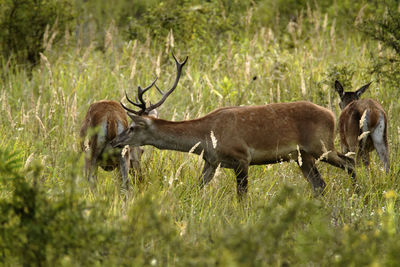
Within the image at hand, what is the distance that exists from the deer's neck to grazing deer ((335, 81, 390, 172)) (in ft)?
5.79

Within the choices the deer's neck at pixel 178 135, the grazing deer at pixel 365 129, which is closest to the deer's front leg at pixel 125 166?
the deer's neck at pixel 178 135

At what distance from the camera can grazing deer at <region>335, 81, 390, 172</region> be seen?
730 cm

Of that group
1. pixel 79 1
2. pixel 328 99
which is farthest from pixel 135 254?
pixel 79 1

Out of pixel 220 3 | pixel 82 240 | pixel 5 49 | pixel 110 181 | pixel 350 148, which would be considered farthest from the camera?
pixel 220 3

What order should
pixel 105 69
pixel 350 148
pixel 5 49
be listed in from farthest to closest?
pixel 5 49, pixel 105 69, pixel 350 148

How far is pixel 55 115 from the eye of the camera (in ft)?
28.0

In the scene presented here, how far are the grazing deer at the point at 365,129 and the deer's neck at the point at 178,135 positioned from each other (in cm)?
176

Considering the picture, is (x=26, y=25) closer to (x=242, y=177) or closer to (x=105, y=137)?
(x=105, y=137)

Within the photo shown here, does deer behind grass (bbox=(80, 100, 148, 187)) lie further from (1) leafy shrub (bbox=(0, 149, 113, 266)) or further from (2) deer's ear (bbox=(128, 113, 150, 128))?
(1) leafy shrub (bbox=(0, 149, 113, 266))

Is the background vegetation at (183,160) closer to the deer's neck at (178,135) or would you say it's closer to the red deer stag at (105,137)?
the red deer stag at (105,137)

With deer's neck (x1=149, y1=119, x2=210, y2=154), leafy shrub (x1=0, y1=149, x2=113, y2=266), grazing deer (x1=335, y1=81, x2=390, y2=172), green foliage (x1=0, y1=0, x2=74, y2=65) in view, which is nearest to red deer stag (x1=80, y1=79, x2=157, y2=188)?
deer's neck (x1=149, y1=119, x2=210, y2=154)

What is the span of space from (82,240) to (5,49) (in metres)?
8.35

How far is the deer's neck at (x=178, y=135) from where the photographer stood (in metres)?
6.87

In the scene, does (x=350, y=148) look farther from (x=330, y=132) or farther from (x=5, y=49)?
(x=5, y=49)
